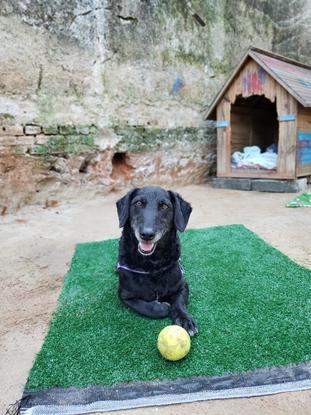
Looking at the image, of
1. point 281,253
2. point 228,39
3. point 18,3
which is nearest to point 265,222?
point 281,253

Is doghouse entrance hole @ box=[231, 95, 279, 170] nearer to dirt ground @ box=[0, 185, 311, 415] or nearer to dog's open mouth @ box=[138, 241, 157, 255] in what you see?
dirt ground @ box=[0, 185, 311, 415]

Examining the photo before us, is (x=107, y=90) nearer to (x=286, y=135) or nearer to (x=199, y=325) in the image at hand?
(x=286, y=135)

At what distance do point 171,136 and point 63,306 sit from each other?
5234 mm

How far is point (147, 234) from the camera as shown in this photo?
2141mm

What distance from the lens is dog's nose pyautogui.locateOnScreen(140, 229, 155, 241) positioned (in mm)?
2141

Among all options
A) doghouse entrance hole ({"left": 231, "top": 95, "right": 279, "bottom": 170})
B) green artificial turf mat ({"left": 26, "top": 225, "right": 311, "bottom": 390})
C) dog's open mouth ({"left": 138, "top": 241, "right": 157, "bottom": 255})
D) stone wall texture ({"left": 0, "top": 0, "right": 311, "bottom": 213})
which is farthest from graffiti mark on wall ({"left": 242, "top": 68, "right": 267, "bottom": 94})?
dog's open mouth ({"left": 138, "top": 241, "right": 157, "bottom": 255})

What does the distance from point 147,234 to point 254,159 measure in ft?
17.9

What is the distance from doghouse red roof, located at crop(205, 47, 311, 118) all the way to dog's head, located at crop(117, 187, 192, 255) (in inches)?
175

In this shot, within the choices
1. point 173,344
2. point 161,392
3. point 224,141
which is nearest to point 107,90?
point 224,141

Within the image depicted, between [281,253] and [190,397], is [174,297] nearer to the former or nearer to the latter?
[190,397]

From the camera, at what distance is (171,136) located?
7.20 metres

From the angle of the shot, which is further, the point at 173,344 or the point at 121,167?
the point at 121,167

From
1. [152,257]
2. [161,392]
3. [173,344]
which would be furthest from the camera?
[152,257]

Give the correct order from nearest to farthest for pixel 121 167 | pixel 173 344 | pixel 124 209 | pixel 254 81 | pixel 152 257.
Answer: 1. pixel 173 344
2. pixel 152 257
3. pixel 124 209
4. pixel 254 81
5. pixel 121 167
